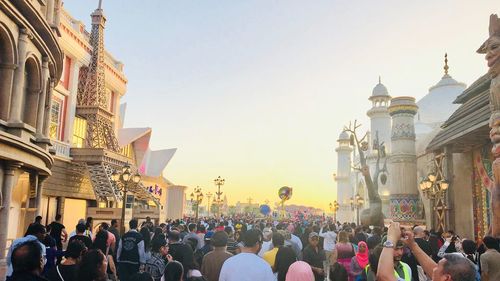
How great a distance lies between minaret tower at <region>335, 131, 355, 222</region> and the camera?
5253 centimetres

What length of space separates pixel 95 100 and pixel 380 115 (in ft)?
85.8

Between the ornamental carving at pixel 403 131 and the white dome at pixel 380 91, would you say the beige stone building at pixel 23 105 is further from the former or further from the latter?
the white dome at pixel 380 91

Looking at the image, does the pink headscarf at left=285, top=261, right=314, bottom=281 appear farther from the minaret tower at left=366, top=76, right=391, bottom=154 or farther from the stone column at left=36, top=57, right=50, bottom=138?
the minaret tower at left=366, top=76, right=391, bottom=154

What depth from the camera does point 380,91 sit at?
42.5m


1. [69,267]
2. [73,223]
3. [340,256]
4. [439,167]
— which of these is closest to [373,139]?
[439,167]

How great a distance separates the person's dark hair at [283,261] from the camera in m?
7.02

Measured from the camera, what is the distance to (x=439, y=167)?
20.5m

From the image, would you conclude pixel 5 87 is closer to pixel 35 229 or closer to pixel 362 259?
pixel 35 229

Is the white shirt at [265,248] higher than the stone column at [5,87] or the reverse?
the reverse

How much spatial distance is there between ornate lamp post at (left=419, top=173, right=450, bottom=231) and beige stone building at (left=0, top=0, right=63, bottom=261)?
50.6 ft

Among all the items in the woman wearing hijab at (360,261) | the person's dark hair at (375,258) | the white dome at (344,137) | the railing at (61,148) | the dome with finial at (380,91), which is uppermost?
the dome with finial at (380,91)

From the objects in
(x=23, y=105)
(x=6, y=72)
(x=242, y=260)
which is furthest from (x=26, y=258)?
(x=23, y=105)

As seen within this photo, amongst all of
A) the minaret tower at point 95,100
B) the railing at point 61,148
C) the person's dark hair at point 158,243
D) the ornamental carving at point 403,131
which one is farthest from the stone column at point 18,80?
the ornamental carving at point 403,131

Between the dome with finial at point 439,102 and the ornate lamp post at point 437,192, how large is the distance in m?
16.7
